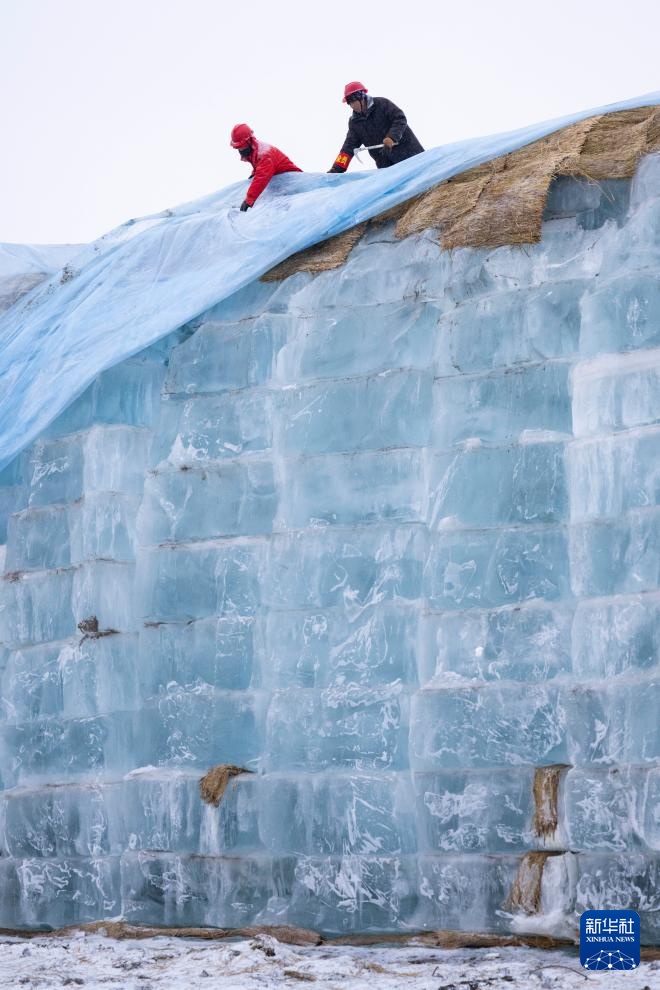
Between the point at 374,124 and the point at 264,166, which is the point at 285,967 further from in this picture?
the point at 374,124

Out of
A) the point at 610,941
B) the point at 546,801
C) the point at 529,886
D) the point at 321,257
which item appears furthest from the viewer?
the point at 321,257

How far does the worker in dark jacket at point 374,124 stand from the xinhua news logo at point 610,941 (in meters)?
5.16

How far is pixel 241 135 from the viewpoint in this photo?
882 centimetres

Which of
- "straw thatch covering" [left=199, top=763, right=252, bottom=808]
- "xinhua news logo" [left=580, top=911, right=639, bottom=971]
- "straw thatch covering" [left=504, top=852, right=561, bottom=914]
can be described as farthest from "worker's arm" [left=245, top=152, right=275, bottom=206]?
"xinhua news logo" [left=580, top=911, right=639, bottom=971]

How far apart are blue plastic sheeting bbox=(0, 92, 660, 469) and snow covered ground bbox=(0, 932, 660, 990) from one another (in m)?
2.58

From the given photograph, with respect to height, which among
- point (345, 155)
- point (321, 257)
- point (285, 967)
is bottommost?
point (285, 967)

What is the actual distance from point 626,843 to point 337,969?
4.24 ft

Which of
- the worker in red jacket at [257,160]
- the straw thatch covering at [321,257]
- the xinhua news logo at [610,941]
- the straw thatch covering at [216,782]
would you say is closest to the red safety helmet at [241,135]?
the worker in red jacket at [257,160]

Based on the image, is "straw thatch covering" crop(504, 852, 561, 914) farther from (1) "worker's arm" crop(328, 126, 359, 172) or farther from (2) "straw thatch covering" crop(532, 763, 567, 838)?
(1) "worker's arm" crop(328, 126, 359, 172)

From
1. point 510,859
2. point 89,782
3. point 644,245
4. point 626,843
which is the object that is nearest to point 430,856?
point 510,859

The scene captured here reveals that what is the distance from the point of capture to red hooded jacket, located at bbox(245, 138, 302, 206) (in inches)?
331

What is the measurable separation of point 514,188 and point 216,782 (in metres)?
3.18

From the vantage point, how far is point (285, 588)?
23.6 ft

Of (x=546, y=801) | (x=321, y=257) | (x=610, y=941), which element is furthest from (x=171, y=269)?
(x=610, y=941)
